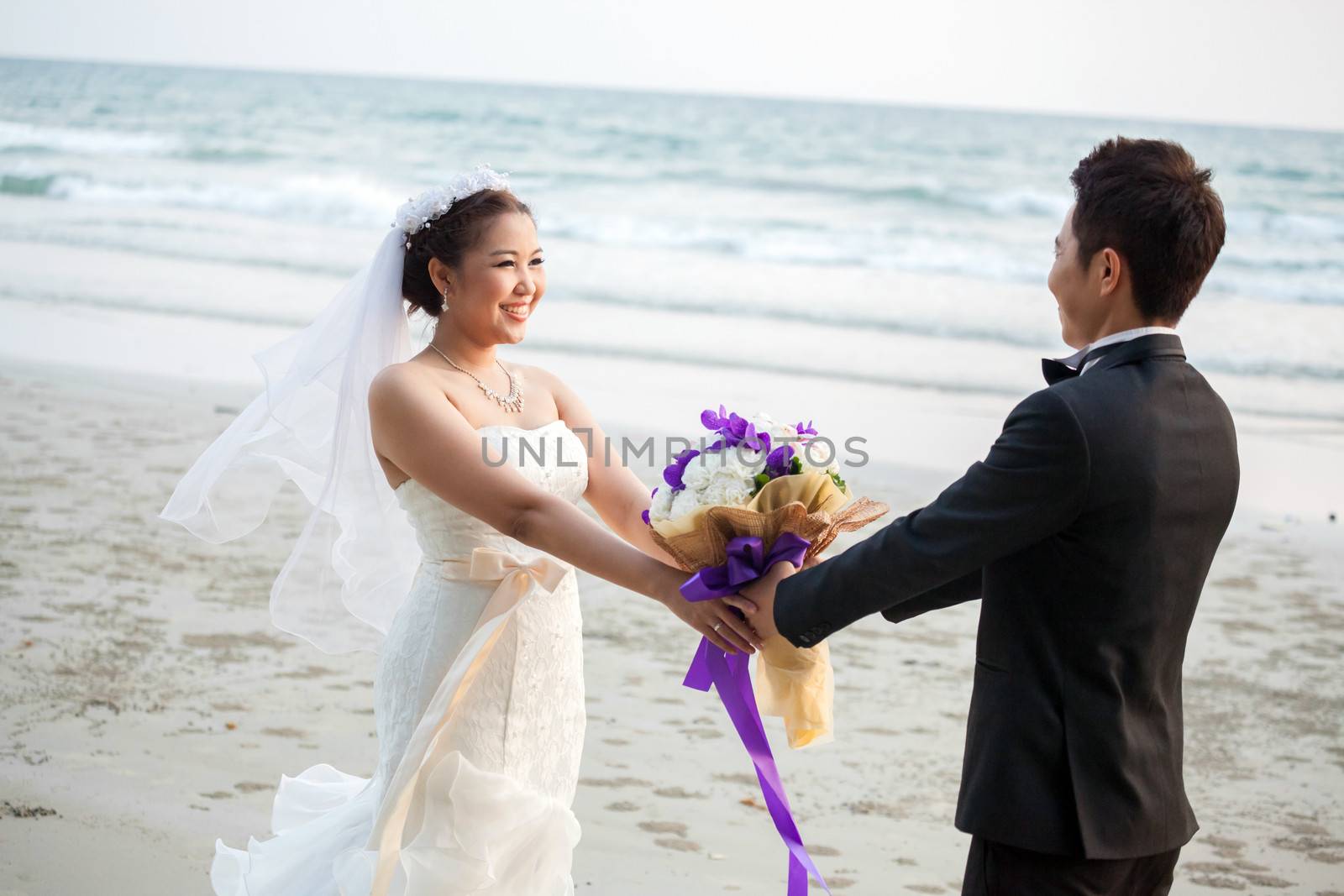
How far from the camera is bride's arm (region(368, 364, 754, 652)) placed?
3119mm

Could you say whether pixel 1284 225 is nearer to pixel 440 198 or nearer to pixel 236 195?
pixel 236 195

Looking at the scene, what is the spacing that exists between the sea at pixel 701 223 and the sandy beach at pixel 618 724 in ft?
7.18

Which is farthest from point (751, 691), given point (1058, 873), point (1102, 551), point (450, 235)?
point (450, 235)

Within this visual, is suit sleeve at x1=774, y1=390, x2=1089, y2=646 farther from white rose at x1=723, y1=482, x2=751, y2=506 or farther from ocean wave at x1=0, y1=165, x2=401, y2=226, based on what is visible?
ocean wave at x1=0, y1=165, x2=401, y2=226

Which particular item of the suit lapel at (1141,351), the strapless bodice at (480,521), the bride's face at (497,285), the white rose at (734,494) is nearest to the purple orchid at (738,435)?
the white rose at (734,494)

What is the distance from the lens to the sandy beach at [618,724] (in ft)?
13.9

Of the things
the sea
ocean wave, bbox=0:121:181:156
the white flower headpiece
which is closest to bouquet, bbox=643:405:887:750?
the white flower headpiece

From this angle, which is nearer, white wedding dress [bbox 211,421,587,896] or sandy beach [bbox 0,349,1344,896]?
white wedding dress [bbox 211,421,587,896]

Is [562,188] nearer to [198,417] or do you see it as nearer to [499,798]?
[198,417]

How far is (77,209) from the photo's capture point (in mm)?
21719

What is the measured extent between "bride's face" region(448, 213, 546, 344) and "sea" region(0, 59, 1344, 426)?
107 centimetres

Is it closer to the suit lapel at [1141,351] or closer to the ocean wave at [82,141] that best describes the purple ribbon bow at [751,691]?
the suit lapel at [1141,351]

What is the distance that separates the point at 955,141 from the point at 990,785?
32565 millimetres

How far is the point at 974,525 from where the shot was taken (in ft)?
7.77
